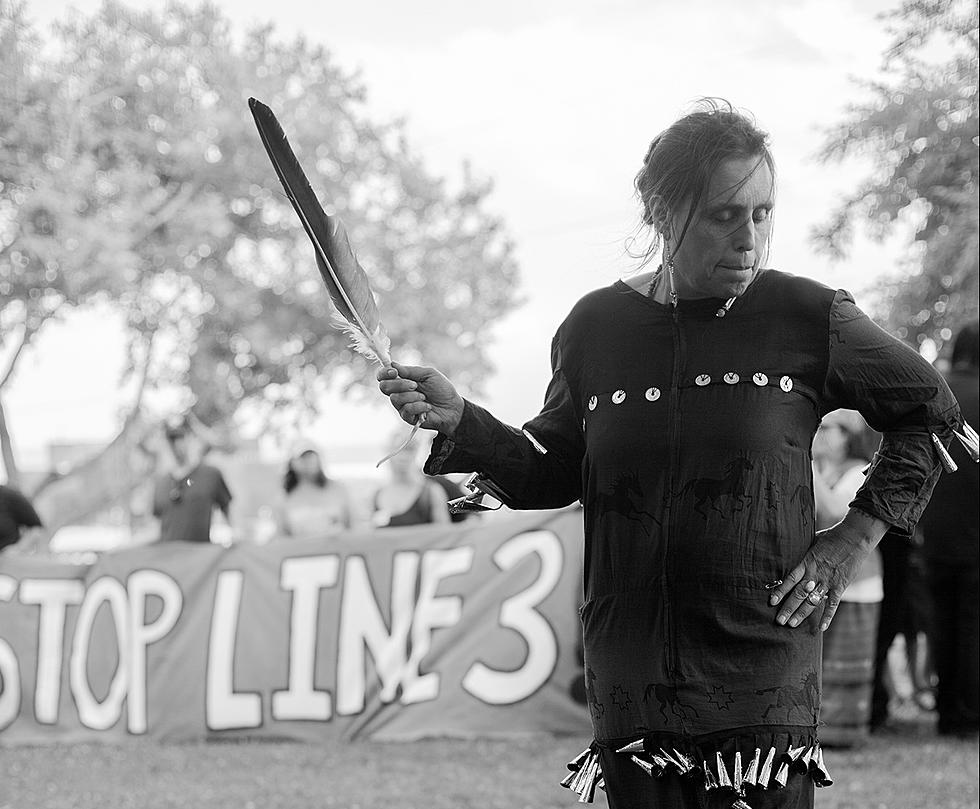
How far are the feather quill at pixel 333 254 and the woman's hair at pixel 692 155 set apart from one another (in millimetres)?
566

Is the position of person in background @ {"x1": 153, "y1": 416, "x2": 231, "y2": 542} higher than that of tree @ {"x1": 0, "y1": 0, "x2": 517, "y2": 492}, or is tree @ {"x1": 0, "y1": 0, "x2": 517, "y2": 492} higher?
tree @ {"x1": 0, "y1": 0, "x2": 517, "y2": 492}

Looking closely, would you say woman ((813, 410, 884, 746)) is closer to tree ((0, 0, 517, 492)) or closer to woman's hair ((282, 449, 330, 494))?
woman's hair ((282, 449, 330, 494))

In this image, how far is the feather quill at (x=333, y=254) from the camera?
96.7 inches

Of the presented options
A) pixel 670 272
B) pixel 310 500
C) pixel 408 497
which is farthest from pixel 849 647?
pixel 670 272

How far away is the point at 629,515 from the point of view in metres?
2.38

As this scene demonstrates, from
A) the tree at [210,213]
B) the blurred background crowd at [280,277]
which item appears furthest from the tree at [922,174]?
the tree at [210,213]

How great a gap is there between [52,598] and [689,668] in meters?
6.64

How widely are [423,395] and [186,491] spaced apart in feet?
21.8

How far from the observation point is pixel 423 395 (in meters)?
2.46

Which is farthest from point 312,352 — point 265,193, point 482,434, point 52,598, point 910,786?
point 482,434

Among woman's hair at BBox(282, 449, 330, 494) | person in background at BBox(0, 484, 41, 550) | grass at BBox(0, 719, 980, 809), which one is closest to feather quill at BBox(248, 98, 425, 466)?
grass at BBox(0, 719, 980, 809)

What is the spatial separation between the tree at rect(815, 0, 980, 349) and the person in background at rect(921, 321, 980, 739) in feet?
3.87

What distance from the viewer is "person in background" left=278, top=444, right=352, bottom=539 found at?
900cm

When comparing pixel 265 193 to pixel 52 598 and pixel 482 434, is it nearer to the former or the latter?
pixel 52 598
